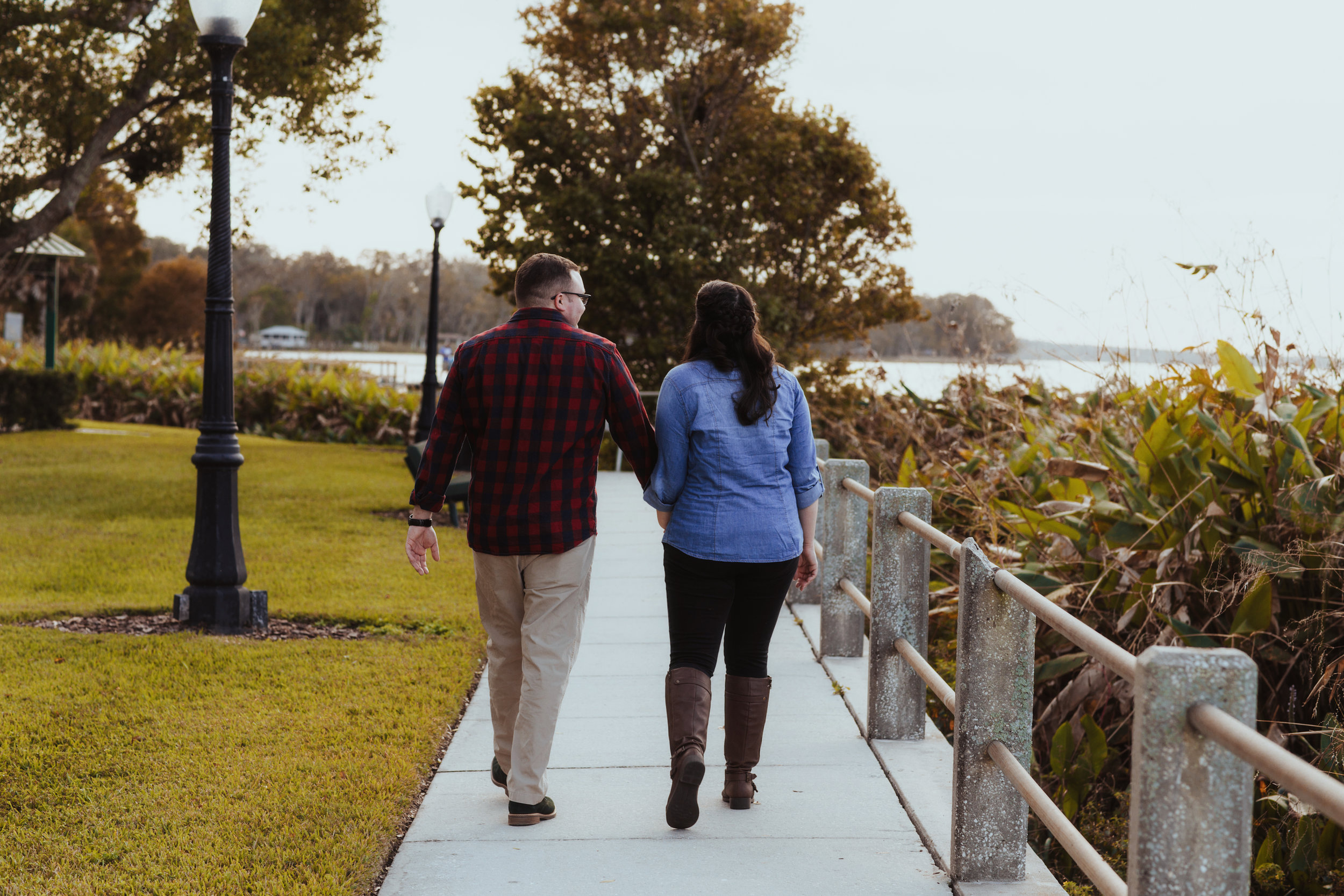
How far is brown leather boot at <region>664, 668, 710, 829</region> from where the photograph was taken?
364 cm

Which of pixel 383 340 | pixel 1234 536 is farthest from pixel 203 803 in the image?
pixel 383 340

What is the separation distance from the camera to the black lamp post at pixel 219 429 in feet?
21.5

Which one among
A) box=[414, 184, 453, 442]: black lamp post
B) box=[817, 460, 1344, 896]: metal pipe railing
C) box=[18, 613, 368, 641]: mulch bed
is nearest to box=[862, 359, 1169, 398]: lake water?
box=[817, 460, 1344, 896]: metal pipe railing

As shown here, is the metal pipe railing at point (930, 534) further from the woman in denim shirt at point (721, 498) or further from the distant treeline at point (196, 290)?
the distant treeline at point (196, 290)

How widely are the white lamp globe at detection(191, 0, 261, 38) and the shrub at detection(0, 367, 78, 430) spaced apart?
50.0ft

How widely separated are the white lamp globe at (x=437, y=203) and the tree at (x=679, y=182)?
133 inches

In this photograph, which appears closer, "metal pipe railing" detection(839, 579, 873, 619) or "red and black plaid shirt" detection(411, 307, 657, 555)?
"red and black plaid shirt" detection(411, 307, 657, 555)

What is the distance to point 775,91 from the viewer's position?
60.5 feet

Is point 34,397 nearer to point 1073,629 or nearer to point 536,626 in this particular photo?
point 536,626

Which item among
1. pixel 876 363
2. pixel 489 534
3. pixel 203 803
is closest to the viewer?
pixel 489 534

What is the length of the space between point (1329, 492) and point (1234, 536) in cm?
46

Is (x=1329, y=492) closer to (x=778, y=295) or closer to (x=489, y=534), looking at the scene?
(x=489, y=534)

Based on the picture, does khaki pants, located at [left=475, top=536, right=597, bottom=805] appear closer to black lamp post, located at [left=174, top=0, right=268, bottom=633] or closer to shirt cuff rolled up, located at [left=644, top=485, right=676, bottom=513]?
shirt cuff rolled up, located at [left=644, top=485, right=676, bottom=513]

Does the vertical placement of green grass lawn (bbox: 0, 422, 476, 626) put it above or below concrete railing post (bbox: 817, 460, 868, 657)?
below
